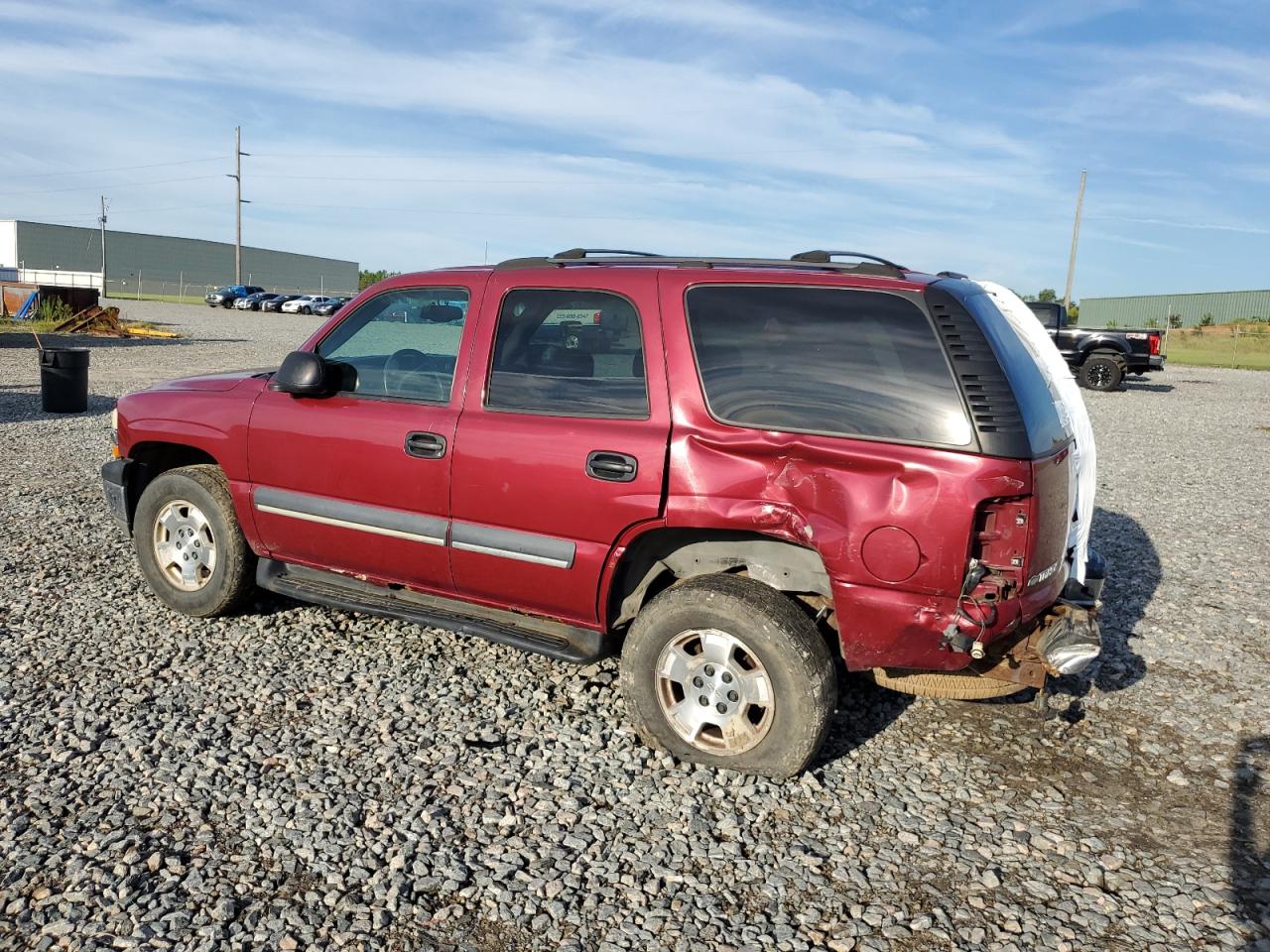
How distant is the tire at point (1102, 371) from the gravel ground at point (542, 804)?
19445 millimetres

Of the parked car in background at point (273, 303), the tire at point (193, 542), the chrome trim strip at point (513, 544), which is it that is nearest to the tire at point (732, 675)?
the chrome trim strip at point (513, 544)

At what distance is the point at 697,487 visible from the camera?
12.6 ft

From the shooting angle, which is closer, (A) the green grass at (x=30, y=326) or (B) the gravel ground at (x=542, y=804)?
(B) the gravel ground at (x=542, y=804)

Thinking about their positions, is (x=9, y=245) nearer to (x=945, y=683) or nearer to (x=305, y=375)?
(x=305, y=375)

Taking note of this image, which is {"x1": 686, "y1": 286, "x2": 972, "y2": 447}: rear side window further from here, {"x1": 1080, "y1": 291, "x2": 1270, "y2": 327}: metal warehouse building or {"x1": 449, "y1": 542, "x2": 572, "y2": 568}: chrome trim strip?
{"x1": 1080, "y1": 291, "x2": 1270, "y2": 327}: metal warehouse building

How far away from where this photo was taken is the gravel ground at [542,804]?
9.91 ft

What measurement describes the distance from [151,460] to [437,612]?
2130 millimetres

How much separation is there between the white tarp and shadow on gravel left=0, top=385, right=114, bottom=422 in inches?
469

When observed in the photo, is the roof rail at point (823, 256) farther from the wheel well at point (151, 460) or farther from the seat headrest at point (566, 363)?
the wheel well at point (151, 460)

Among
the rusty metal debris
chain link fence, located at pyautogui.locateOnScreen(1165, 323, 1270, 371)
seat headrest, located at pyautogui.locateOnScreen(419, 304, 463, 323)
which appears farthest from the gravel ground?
chain link fence, located at pyautogui.locateOnScreen(1165, 323, 1270, 371)

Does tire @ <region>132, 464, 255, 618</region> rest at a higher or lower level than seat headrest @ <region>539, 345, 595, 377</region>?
lower

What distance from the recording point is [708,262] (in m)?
4.25

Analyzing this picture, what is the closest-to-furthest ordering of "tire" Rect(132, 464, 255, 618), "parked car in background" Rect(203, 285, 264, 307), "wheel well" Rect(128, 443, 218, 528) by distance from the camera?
1. "tire" Rect(132, 464, 255, 618)
2. "wheel well" Rect(128, 443, 218, 528)
3. "parked car in background" Rect(203, 285, 264, 307)

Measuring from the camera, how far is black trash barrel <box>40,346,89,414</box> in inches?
505
